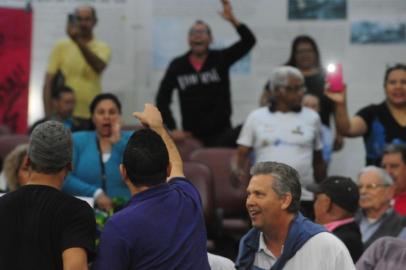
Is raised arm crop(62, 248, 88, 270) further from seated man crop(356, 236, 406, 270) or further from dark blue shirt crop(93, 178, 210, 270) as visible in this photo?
seated man crop(356, 236, 406, 270)

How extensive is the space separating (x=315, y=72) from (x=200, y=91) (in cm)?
95

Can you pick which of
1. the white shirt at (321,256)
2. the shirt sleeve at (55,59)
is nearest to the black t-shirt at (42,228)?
the white shirt at (321,256)

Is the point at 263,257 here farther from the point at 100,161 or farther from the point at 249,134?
the point at 249,134

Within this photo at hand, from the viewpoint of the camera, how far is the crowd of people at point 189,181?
12.3ft

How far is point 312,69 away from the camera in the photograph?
8.42 metres

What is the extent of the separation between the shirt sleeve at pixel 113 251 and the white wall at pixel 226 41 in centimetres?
552

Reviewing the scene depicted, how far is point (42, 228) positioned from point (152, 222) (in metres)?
0.40

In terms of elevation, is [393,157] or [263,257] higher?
[393,157]

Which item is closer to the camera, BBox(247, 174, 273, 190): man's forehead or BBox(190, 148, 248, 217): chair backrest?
BBox(247, 174, 273, 190): man's forehead

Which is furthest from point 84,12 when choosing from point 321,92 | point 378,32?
point 378,32

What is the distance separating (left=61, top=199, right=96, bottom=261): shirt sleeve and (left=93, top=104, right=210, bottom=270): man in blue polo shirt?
0.17 ft

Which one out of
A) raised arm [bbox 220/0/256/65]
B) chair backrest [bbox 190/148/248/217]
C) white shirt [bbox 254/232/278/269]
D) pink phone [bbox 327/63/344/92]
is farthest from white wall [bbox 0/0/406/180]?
white shirt [bbox 254/232/278/269]

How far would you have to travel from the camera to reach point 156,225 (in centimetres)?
379

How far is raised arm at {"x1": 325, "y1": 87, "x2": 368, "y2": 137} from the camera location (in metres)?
6.48
